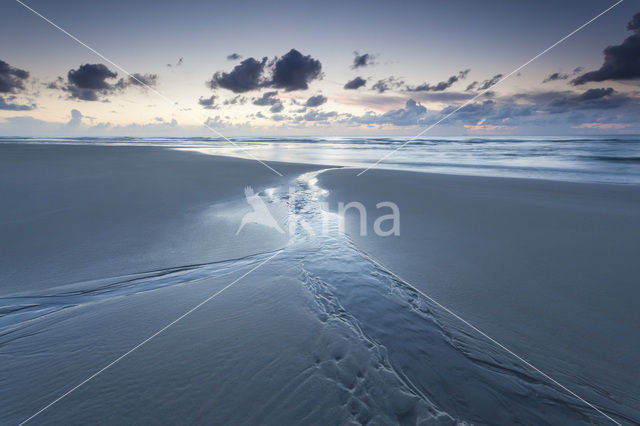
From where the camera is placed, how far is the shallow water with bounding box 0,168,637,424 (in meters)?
1.72

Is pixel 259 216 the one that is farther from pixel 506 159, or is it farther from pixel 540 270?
pixel 506 159

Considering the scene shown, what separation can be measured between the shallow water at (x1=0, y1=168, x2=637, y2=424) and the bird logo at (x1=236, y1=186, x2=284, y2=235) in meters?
2.48

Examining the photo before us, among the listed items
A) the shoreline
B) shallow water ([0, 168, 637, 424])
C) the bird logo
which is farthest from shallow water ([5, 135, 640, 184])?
shallow water ([0, 168, 637, 424])

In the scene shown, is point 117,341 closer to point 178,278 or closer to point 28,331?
point 28,331

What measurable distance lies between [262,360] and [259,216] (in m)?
4.67

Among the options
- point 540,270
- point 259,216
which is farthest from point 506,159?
point 259,216

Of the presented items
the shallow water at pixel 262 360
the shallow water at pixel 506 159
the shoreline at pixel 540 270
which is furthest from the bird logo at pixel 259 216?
the shallow water at pixel 506 159

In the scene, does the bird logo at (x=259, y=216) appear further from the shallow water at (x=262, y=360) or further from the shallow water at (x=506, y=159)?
the shallow water at (x=506, y=159)

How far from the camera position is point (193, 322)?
2.59 metres

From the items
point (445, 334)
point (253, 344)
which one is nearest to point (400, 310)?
point (445, 334)

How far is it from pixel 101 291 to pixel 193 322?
158 cm

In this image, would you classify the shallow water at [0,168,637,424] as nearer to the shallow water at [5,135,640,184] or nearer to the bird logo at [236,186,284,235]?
the bird logo at [236,186,284,235]

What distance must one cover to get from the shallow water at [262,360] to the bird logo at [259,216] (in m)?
2.48

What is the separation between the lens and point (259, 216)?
653 centimetres
